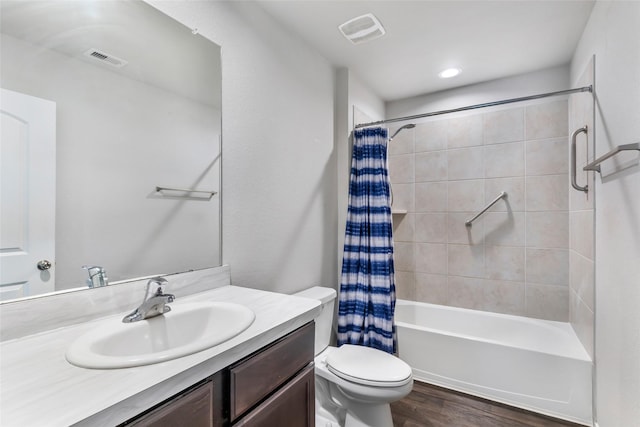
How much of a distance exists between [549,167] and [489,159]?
0.44m

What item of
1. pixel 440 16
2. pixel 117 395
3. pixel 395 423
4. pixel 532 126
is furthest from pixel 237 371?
pixel 532 126

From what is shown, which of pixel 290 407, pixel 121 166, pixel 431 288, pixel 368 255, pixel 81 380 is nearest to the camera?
pixel 81 380

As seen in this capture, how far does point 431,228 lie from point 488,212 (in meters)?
0.50

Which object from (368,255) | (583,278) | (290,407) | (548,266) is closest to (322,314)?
(368,255)

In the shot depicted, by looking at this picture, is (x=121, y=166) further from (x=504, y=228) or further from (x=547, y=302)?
(x=547, y=302)

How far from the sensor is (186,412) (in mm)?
658

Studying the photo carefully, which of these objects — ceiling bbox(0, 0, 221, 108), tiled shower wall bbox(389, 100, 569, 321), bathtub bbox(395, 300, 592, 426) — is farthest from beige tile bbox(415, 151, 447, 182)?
ceiling bbox(0, 0, 221, 108)

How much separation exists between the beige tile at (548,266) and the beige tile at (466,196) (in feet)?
1.82

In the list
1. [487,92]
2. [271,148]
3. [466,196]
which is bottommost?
[466,196]

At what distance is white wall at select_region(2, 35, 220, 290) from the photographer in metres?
0.92

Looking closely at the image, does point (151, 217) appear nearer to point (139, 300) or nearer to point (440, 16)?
point (139, 300)

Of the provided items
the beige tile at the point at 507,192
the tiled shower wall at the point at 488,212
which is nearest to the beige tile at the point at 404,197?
the tiled shower wall at the point at 488,212

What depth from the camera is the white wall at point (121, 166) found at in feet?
3.01

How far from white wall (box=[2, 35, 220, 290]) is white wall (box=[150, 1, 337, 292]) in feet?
0.48
